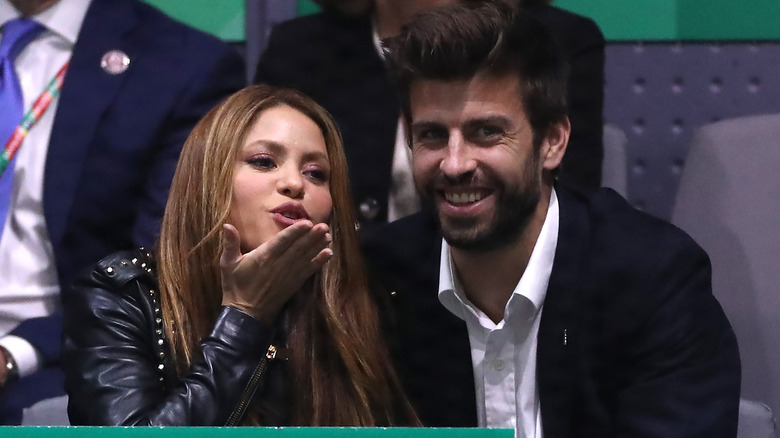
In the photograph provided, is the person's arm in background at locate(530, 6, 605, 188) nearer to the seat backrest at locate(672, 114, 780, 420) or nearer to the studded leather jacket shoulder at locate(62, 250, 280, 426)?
the seat backrest at locate(672, 114, 780, 420)

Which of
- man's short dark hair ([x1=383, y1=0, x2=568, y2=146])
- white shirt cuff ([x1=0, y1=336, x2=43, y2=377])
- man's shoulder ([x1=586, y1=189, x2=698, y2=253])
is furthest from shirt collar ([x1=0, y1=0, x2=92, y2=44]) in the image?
man's shoulder ([x1=586, y1=189, x2=698, y2=253])

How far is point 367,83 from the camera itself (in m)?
1.59

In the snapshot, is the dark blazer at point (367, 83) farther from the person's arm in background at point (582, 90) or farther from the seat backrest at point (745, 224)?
the seat backrest at point (745, 224)

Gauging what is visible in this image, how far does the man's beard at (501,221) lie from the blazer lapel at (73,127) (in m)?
0.52

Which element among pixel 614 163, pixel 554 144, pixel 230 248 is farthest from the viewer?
pixel 614 163

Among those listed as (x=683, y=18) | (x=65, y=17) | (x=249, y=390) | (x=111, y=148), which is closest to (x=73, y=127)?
(x=111, y=148)

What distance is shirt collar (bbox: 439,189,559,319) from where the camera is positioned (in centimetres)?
122

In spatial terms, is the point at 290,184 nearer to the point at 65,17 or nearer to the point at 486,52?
the point at 486,52

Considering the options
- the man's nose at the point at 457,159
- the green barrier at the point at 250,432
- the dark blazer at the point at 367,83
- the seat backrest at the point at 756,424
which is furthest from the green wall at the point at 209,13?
the green barrier at the point at 250,432

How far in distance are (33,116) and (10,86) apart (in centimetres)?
5

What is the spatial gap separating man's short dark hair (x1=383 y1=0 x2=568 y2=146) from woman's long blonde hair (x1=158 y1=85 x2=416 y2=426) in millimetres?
142

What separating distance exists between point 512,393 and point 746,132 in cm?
48

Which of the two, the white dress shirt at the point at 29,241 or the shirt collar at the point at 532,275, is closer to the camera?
the shirt collar at the point at 532,275

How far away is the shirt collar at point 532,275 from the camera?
48.1 inches
